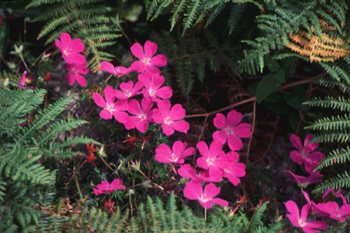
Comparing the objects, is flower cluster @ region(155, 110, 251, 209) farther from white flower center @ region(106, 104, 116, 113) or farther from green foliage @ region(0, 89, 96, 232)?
green foliage @ region(0, 89, 96, 232)

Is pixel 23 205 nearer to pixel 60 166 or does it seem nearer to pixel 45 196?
pixel 45 196

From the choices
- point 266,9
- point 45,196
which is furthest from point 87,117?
point 266,9

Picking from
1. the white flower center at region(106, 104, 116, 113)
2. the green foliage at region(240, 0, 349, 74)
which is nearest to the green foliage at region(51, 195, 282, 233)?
the white flower center at region(106, 104, 116, 113)

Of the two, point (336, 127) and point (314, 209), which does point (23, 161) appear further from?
point (336, 127)

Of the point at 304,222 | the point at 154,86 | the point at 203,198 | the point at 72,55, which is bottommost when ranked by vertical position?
the point at 304,222

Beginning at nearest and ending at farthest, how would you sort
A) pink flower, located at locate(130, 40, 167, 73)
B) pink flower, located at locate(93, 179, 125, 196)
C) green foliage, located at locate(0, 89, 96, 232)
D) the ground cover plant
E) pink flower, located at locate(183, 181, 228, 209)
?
green foliage, located at locate(0, 89, 96, 232) < the ground cover plant < pink flower, located at locate(183, 181, 228, 209) < pink flower, located at locate(93, 179, 125, 196) < pink flower, located at locate(130, 40, 167, 73)

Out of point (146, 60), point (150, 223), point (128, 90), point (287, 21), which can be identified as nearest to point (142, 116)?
point (128, 90)
